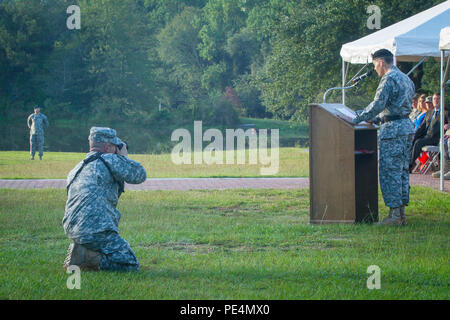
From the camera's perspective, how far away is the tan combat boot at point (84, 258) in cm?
603

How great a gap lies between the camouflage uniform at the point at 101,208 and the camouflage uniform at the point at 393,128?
12.1ft

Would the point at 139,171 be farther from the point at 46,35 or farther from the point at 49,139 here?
the point at 46,35

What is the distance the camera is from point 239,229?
8.61 m

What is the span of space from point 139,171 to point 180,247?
1697 mm

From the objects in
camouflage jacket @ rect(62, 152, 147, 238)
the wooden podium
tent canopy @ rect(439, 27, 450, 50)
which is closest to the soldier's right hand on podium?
the wooden podium

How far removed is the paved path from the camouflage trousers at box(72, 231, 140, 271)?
771 cm

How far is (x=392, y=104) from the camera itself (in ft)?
27.6

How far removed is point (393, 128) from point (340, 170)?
89cm

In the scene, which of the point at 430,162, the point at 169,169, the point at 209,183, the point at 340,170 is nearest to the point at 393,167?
the point at 340,170

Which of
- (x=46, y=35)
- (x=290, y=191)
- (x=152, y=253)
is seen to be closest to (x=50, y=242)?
(x=152, y=253)

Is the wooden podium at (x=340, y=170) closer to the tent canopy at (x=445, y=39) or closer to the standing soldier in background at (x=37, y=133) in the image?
the tent canopy at (x=445, y=39)

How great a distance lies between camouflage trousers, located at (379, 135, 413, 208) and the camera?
27.7 feet

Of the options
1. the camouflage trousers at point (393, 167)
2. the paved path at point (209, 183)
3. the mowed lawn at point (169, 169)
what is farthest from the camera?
the mowed lawn at point (169, 169)

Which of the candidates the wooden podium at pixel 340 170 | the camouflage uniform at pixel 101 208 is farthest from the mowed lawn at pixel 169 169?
the camouflage uniform at pixel 101 208
